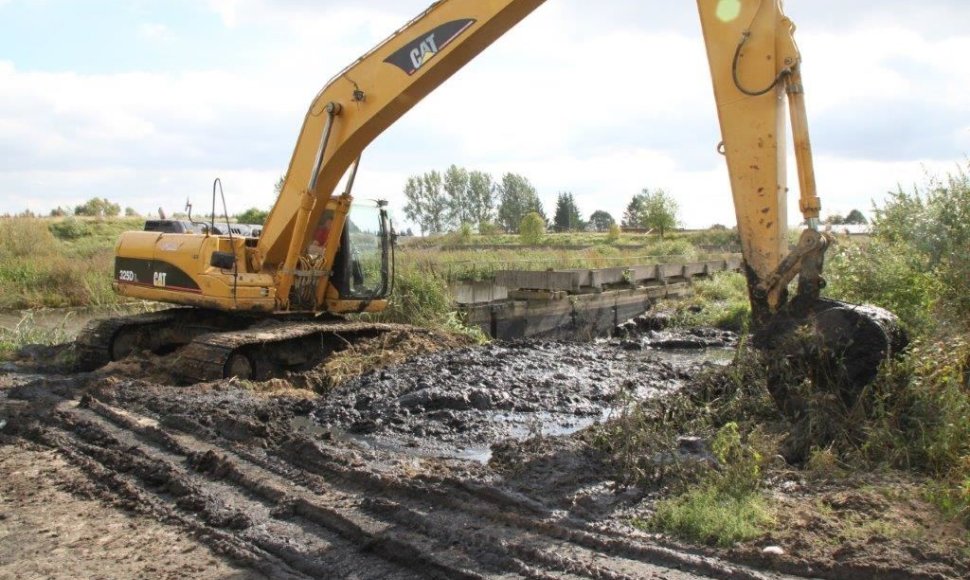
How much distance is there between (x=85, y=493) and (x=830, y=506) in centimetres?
454

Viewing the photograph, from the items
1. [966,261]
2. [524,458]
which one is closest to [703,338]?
[966,261]

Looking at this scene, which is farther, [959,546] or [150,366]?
[150,366]

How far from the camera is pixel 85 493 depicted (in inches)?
211

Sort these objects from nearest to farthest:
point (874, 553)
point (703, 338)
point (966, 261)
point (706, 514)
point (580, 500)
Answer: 1. point (874, 553)
2. point (706, 514)
3. point (580, 500)
4. point (966, 261)
5. point (703, 338)

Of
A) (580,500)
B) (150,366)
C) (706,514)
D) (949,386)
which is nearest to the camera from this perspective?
(706,514)

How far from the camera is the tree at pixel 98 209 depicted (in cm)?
4233

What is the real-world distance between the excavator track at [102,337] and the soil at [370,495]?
1.85 metres

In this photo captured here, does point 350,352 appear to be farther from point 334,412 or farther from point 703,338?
point 703,338

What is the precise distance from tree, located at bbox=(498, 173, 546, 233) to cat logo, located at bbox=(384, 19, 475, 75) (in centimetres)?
5997

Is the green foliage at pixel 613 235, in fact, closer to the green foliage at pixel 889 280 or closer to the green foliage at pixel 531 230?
the green foliage at pixel 531 230

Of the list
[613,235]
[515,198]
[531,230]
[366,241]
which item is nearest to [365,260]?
[366,241]

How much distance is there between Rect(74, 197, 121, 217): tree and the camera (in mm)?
42328

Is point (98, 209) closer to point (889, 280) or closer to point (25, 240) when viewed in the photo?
point (25, 240)

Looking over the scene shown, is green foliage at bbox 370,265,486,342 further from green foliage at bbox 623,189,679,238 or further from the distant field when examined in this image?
green foliage at bbox 623,189,679,238
